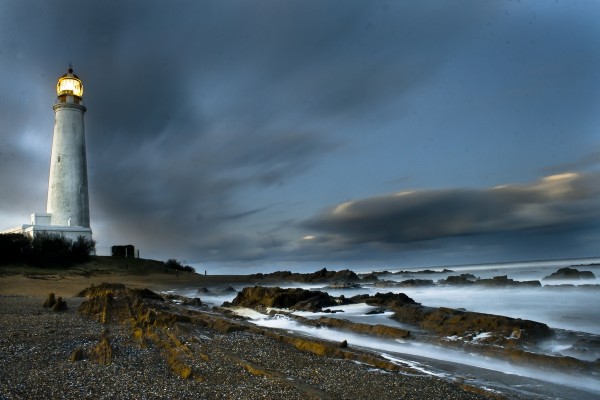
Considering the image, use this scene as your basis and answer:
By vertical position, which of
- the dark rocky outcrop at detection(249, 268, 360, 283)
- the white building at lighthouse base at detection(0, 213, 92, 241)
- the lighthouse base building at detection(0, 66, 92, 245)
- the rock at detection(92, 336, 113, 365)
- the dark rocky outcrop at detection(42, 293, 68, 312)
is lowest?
the dark rocky outcrop at detection(249, 268, 360, 283)

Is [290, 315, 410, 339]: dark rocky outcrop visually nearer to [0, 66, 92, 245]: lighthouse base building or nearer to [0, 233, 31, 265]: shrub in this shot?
[0, 233, 31, 265]: shrub

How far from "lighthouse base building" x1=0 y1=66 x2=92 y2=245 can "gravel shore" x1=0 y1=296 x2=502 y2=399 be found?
1023 inches

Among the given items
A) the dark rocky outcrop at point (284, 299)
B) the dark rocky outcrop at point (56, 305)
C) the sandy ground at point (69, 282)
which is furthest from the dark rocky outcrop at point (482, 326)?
the sandy ground at point (69, 282)

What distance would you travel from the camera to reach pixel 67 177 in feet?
105

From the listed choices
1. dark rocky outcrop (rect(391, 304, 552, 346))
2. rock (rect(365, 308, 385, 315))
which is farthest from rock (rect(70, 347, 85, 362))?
rock (rect(365, 308, 385, 315))

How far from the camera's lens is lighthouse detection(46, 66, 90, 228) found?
31906mm

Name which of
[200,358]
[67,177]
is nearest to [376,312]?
[200,358]

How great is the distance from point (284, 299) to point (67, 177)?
23.0m

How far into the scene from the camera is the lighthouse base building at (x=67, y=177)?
3170 cm

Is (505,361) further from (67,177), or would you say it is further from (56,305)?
(67,177)

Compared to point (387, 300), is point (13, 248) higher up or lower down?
higher up

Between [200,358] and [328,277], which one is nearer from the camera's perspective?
[200,358]

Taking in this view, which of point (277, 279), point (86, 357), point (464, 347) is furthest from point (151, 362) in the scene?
point (277, 279)

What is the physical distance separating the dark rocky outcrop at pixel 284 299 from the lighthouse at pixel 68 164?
1991 cm
